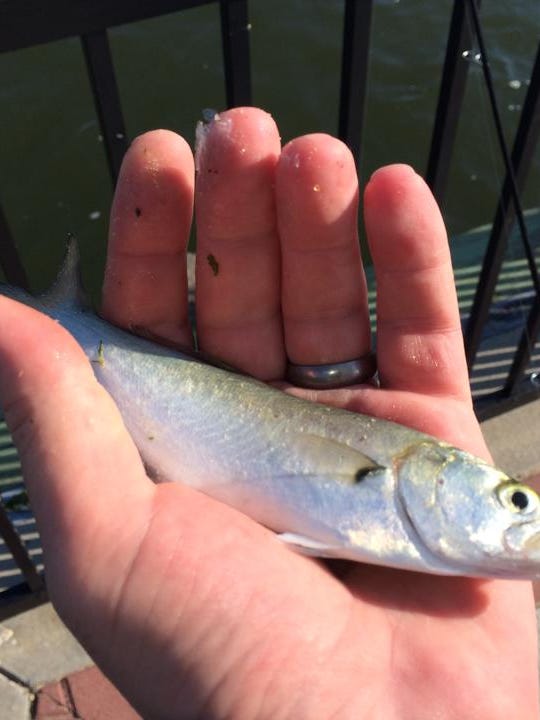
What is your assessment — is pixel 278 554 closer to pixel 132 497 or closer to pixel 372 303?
pixel 132 497

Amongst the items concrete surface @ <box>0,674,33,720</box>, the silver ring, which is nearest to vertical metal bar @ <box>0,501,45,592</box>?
concrete surface @ <box>0,674,33,720</box>

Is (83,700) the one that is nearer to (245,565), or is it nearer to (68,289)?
(245,565)

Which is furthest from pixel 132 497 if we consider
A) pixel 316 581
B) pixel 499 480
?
pixel 499 480

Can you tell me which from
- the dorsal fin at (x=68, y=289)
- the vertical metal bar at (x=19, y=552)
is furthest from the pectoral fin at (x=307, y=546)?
the vertical metal bar at (x=19, y=552)

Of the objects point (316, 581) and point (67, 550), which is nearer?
point (67, 550)

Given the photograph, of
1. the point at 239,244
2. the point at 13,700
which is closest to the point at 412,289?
the point at 239,244

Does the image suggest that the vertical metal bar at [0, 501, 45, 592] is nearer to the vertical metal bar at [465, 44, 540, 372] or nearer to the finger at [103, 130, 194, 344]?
the finger at [103, 130, 194, 344]
